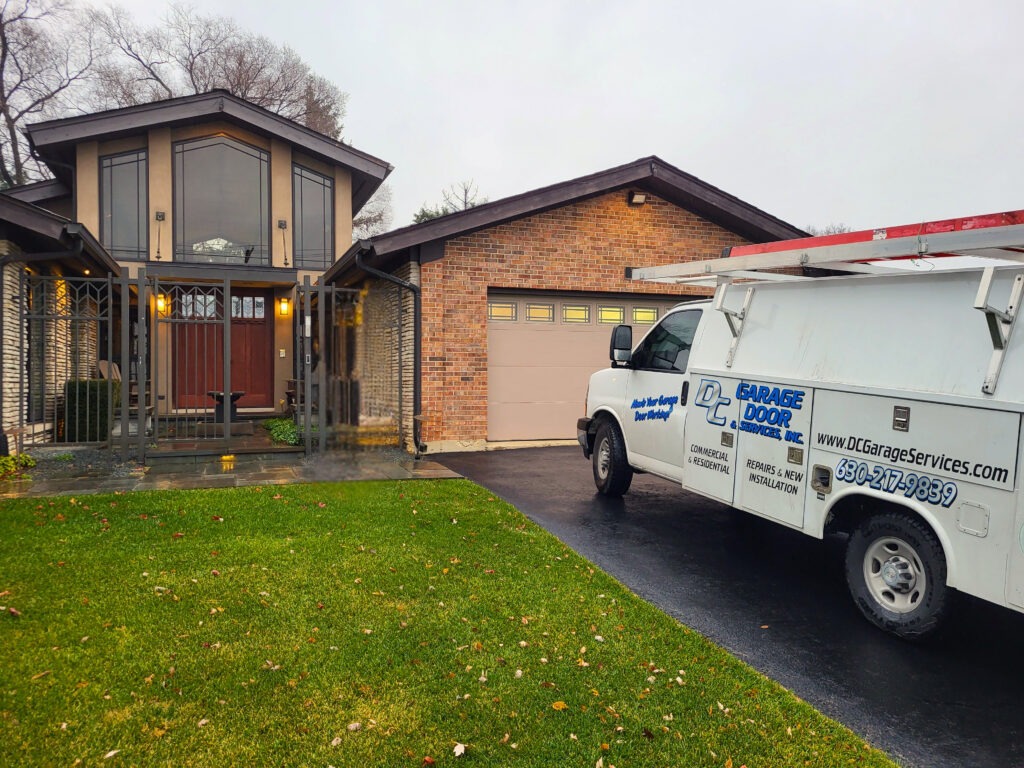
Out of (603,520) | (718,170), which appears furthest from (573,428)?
(718,170)

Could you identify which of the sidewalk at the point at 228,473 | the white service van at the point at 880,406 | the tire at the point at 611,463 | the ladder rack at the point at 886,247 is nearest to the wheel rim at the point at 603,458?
the tire at the point at 611,463

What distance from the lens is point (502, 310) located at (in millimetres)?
11867

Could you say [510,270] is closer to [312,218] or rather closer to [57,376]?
[312,218]

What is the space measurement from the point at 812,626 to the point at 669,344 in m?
3.18

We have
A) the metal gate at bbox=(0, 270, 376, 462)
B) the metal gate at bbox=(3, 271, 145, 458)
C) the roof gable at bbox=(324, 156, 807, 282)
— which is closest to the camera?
the metal gate at bbox=(3, 271, 145, 458)

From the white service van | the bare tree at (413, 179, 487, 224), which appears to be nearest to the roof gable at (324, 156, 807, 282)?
the white service van

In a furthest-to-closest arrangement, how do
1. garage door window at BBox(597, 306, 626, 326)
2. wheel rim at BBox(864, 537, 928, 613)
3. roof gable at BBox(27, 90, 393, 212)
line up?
roof gable at BBox(27, 90, 393, 212)
garage door window at BBox(597, 306, 626, 326)
wheel rim at BBox(864, 537, 928, 613)

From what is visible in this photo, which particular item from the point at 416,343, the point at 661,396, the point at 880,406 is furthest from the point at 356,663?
the point at 416,343

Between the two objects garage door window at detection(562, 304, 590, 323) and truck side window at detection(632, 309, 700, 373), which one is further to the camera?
garage door window at detection(562, 304, 590, 323)

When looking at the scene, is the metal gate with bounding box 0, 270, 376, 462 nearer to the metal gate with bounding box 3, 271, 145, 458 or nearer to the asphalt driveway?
the metal gate with bounding box 3, 271, 145, 458

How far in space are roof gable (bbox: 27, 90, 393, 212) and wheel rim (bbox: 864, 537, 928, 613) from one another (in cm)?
1486

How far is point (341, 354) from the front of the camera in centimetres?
1616

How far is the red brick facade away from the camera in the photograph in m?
11.2

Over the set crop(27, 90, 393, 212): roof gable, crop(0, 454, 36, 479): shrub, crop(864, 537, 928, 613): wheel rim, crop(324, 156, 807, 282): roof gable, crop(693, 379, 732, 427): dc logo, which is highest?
crop(27, 90, 393, 212): roof gable
